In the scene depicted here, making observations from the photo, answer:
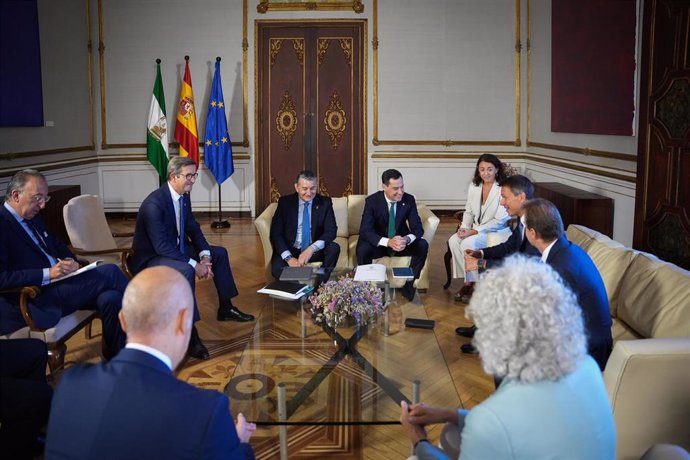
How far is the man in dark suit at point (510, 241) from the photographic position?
3703 millimetres

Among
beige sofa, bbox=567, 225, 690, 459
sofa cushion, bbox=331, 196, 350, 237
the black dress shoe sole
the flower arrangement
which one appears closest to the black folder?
the flower arrangement

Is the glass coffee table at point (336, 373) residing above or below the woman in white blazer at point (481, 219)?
below

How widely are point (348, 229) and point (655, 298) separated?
283 centimetres

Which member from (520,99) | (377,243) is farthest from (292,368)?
(520,99)

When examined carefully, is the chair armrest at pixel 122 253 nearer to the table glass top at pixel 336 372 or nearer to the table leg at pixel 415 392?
the table glass top at pixel 336 372

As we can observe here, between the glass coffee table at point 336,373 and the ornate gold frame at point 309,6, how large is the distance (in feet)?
18.9

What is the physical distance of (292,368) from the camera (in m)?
2.79

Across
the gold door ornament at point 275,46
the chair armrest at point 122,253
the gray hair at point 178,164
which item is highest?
the gold door ornament at point 275,46

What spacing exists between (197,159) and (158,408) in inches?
275

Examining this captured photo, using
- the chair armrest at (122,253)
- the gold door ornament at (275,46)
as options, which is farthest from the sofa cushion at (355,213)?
the gold door ornament at (275,46)

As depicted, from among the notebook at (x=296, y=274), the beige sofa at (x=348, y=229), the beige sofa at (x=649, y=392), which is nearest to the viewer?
the beige sofa at (x=649, y=392)

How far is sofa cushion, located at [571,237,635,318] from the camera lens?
3.22 meters

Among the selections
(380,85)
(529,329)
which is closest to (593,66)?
(380,85)

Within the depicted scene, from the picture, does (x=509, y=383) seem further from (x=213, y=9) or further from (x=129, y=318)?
(x=213, y=9)
